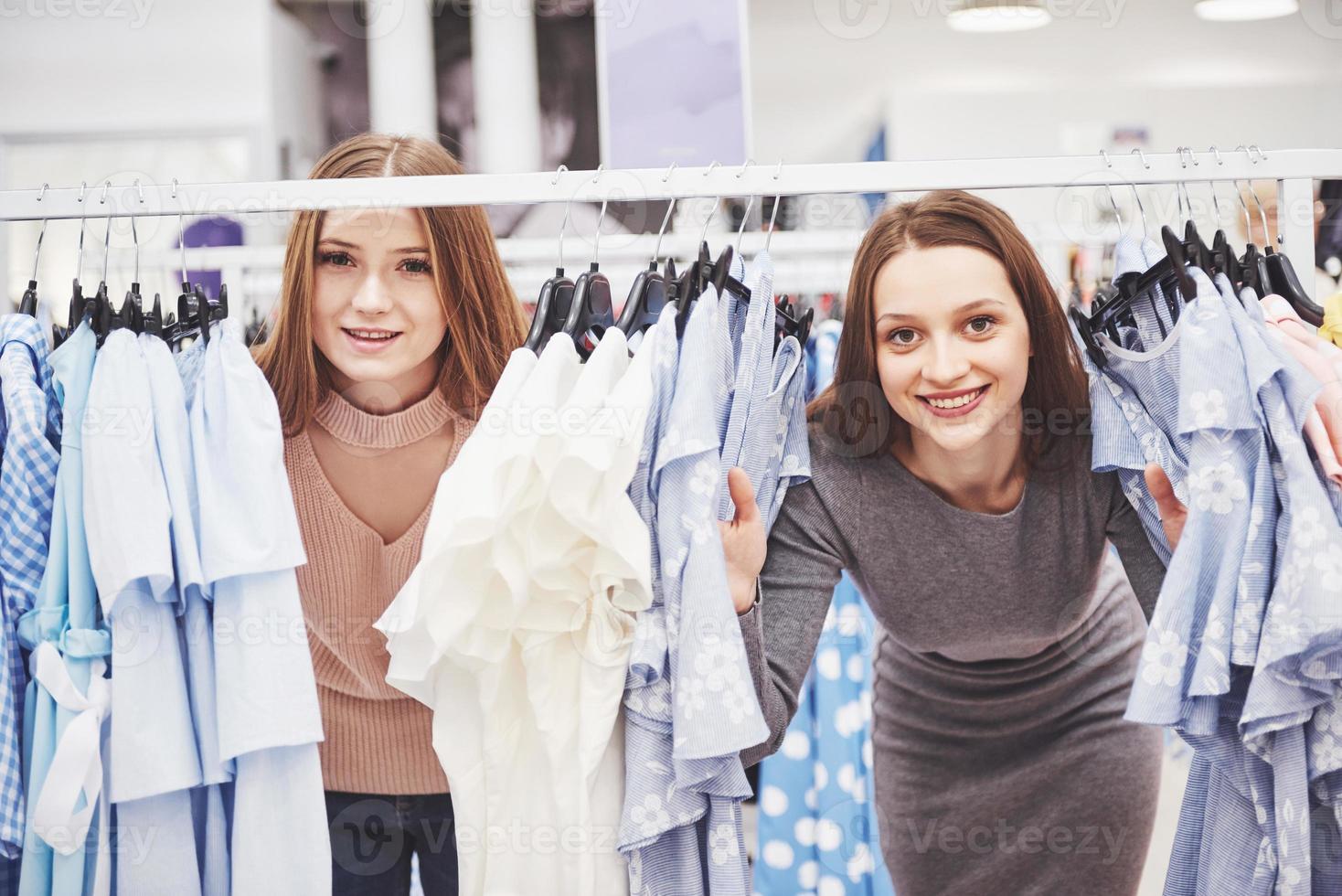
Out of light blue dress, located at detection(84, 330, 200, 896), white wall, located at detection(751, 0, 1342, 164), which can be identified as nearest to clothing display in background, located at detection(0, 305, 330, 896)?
light blue dress, located at detection(84, 330, 200, 896)

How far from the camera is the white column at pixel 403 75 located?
3188mm

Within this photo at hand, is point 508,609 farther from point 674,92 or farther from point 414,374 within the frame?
point 674,92

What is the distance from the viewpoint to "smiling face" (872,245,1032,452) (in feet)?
4.18

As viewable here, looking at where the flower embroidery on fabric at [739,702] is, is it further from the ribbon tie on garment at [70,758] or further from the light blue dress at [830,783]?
the light blue dress at [830,783]

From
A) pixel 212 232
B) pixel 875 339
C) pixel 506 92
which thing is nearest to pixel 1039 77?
pixel 506 92

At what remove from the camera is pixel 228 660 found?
1.11 metres

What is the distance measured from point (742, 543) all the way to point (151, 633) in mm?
634

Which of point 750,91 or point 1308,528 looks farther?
point 750,91

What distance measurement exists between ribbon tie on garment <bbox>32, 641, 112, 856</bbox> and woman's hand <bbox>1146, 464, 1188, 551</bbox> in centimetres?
115

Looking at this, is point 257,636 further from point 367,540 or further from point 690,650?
point 690,650

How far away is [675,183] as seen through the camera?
118 centimetres

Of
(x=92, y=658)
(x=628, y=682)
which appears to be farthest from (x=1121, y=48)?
(x=92, y=658)

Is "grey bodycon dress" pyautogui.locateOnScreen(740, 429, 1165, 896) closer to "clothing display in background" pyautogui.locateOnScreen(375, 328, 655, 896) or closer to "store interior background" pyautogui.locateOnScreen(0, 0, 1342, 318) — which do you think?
"clothing display in background" pyautogui.locateOnScreen(375, 328, 655, 896)

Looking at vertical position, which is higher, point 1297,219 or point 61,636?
point 1297,219
